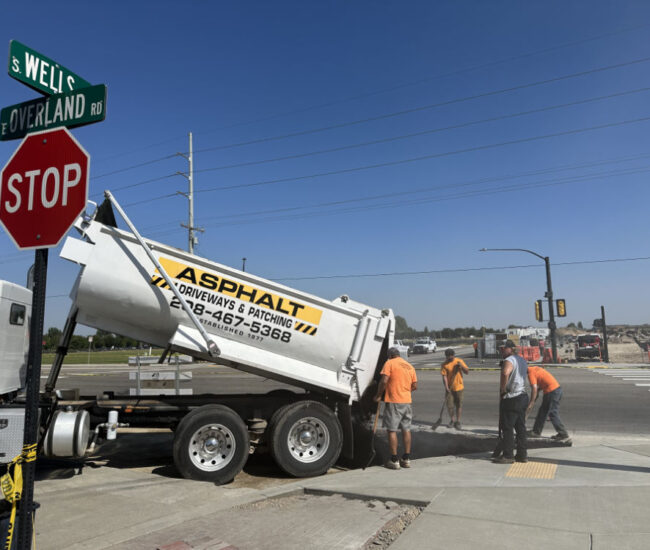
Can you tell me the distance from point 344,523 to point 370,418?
3.53m

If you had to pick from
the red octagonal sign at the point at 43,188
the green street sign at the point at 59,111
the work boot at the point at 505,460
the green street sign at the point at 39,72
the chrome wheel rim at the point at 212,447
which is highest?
the green street sign at the point at 39,72

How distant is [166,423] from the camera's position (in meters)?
7.20

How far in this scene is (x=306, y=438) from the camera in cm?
709

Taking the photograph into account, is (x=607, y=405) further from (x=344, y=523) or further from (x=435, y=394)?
(x=344, y=523)

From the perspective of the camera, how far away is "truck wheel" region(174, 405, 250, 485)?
21.5 feet

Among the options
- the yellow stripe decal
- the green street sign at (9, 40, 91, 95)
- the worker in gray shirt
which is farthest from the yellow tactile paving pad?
the green street sign at (9, 40, 91, 95)

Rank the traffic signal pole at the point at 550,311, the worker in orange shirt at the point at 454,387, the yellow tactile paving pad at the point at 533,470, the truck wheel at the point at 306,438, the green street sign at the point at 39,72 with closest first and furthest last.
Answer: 1. the green street sign at the point at 39,72
2. the yellow tactile paving pad at the point at 533,470
3. the truck wheel at the point at 306,438
4. the worker in orange shirt at the point at 454,387
5. the traffic signal pole at the point at 550,311

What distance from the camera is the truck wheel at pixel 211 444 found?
21.5 feet

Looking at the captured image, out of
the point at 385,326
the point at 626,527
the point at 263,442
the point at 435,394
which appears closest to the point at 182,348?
the point at 263,442

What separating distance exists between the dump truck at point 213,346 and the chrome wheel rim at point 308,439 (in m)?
0.01

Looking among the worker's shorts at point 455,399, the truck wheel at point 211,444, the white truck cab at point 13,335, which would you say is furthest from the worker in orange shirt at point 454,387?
the white truck cab at point 13,335

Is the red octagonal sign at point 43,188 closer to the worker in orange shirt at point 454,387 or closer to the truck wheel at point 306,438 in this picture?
the truck wheel at point 306,438

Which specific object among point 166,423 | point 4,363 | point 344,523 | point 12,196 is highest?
point 12,196

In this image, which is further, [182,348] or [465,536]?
[182,348]
